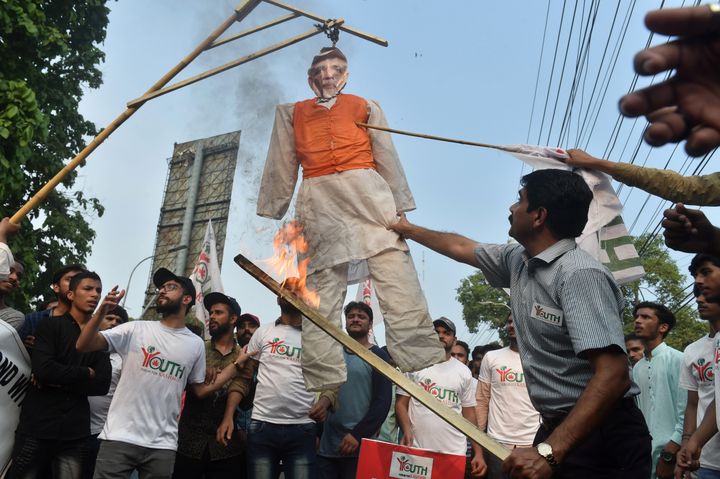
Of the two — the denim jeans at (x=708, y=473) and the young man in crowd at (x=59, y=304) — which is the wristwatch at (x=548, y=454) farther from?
the young man in crowd at (x=59, y=304)

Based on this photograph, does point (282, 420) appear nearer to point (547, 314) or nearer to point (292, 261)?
point (292, 261)

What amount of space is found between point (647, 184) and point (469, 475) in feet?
13.5

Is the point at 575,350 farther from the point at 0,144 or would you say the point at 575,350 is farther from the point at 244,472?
the point at 0,144

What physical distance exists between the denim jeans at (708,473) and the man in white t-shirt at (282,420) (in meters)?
2.92

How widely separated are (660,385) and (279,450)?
362 centimetres

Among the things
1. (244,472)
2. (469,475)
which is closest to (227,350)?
(244,472)

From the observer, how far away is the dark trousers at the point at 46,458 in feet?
17.3

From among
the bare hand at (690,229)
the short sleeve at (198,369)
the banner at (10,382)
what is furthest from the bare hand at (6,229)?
the bare hand at (690,229)

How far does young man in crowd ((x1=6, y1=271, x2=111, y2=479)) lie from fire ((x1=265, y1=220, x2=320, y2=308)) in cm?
195

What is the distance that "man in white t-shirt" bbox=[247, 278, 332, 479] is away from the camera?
6262 millimetres

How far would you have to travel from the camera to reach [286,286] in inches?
174

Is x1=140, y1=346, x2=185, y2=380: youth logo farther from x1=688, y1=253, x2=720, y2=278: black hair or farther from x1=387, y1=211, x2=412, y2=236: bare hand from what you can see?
x1=688, y1=253, x2=720, y2=278: black hair

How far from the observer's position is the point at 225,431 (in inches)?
246

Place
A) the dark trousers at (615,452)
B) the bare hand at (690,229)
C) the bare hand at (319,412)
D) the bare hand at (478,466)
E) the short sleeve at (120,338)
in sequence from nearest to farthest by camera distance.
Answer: the bare hand at (690,229)
the dark trousers at (615,452)
the short sleeve at (120,338)
the bare hand at (319,412)
the bare hand at (478,466)
